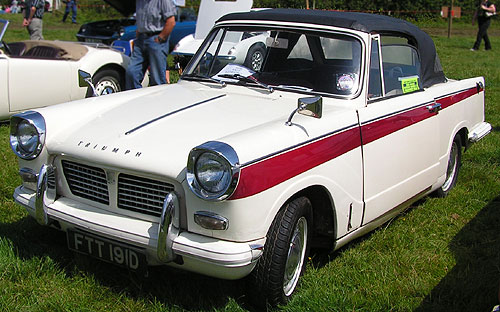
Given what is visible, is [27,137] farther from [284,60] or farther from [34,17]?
[34,17]

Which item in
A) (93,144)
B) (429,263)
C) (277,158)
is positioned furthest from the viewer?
(429,263)

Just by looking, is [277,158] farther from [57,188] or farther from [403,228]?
[403,228]

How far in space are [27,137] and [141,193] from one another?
3.00 feet

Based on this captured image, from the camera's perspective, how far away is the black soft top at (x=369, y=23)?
399cm

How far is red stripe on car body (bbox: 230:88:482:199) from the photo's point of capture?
2760 millimetres

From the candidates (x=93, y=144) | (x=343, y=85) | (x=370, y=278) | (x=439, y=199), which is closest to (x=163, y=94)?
(x=93, y=144)

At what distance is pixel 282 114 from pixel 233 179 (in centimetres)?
92

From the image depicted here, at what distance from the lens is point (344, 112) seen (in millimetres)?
3500

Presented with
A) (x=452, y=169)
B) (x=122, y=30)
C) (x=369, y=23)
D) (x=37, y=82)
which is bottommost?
(x=452, y=169)

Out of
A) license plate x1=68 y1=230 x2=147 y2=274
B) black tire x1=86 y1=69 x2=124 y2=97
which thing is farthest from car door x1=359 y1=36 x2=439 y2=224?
black tire x1=86 y1=69 x2=124 y2=97

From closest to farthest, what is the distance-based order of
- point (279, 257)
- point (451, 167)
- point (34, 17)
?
point (279, 257) < point (451, 167) < point (34, 17)

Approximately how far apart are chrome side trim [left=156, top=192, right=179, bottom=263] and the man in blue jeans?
13.8 ft

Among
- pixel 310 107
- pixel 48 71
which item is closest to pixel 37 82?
pixel 48 71

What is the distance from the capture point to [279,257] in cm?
295
